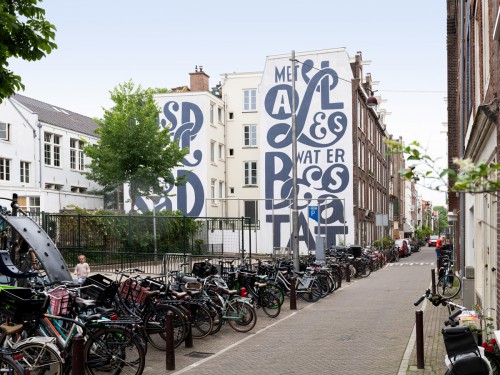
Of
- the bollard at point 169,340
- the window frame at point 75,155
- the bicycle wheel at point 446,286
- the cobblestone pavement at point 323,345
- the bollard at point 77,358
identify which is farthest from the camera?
the window frame at point 75,155

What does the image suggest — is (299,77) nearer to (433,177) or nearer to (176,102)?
(176,102)

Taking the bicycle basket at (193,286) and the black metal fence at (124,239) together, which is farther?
the black metal fence at (124,239)

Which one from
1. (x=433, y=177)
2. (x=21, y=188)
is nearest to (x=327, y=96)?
(x=21, y=188)

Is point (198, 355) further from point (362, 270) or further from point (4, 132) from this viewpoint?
point (4, 132)

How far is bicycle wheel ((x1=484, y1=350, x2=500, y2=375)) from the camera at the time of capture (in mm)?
6406

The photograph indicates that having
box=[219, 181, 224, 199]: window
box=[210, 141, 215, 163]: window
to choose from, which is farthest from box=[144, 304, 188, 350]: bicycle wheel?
box=[219, 181, 224, 199]: window

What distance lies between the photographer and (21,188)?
117 feet

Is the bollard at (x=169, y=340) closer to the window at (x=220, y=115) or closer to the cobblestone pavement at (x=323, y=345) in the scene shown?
the cobblestone pavement at (x=323, y=345)

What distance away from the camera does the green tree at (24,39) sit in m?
11.0

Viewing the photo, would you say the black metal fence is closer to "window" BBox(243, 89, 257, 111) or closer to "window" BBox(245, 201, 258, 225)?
"window" BBox(245, 201, 258, 225)

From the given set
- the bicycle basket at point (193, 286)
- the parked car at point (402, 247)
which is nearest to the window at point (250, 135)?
the parked car at point (402, 247)

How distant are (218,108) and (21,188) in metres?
17.0

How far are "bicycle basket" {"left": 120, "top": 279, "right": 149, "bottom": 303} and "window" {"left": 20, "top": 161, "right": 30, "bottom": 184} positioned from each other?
30.7 meters

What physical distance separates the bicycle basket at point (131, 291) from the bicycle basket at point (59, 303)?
2077mm
